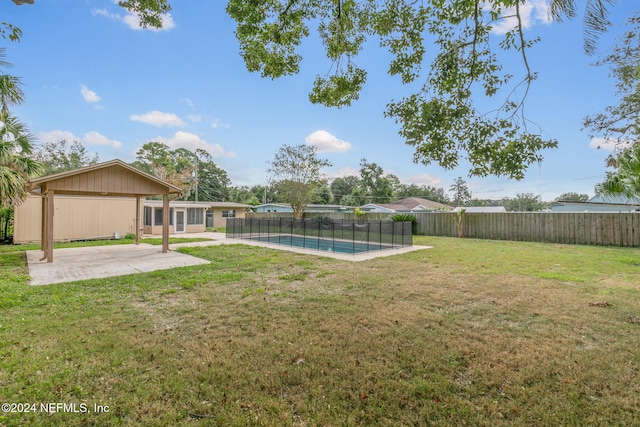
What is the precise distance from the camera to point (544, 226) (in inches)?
482

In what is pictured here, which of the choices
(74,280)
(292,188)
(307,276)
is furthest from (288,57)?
(292,188)

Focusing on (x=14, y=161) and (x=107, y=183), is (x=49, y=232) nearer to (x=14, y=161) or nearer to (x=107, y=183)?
(x=107, y=183)

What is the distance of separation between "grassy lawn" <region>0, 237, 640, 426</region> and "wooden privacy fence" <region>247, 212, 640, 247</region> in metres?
7.25

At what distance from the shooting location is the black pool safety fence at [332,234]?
10570mm

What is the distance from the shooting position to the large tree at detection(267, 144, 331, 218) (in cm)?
2233

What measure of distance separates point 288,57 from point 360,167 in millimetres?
39157

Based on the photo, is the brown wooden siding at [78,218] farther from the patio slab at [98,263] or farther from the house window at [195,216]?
the house window at [195,216]

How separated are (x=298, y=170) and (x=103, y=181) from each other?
15077 mm

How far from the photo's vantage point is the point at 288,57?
14.7ft

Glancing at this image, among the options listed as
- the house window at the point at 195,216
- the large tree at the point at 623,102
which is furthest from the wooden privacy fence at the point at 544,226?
the house window at the point at 195,216

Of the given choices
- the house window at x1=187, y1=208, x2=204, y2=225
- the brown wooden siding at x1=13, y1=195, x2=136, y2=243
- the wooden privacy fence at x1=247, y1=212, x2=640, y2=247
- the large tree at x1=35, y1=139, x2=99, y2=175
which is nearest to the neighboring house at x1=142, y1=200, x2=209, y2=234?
the house window at x1=187, y1=208, x2=204, y2=225

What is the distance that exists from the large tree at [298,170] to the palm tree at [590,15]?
19.9 metres

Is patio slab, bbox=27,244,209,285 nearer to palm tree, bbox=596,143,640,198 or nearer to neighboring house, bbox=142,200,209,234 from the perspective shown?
neighboring house, bbox=142,200,209,234

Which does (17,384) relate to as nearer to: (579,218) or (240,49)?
(240,49)
